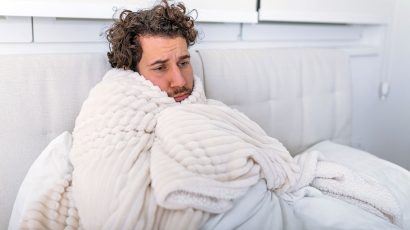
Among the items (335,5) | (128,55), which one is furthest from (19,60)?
(335,5)

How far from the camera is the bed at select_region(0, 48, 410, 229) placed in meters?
1.11

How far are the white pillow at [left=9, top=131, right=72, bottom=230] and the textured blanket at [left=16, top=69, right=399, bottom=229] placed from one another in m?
0.04

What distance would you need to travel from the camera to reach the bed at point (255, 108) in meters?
1.11

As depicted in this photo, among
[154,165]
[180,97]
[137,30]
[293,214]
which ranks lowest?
[293,214]

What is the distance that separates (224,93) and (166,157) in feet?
2.08

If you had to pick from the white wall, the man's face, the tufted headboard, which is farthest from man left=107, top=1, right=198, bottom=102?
the white wall

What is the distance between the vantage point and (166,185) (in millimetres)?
898

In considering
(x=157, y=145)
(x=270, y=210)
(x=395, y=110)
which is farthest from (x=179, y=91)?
(x=395, y=110)

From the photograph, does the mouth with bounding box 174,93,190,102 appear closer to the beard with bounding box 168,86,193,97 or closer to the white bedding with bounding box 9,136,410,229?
the beard with bounding box 168,86,193,97

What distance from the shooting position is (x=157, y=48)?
124cm

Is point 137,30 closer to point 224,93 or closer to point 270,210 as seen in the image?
point 224,93

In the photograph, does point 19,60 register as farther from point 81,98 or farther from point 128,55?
point 128,55

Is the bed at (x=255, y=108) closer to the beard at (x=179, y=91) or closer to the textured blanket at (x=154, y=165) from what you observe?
the textured blanket at (x=154, y=165)

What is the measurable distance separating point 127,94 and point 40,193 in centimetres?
34
